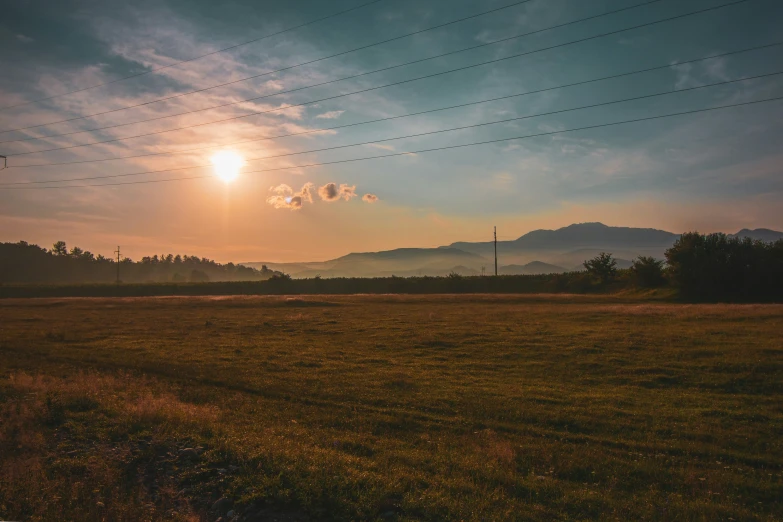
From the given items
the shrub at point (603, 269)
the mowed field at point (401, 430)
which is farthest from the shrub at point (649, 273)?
the mowed field at point (401, 430)

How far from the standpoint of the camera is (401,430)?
556 inches

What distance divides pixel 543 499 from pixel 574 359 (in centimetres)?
1591

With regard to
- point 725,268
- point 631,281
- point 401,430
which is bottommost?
point 401,430

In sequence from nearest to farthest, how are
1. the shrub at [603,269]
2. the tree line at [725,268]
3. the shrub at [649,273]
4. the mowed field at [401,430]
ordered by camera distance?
Answer: the mowed field at [401,430] → the tree line at [725,268] → the shrub at [649,273] → the shrub at [603,269]

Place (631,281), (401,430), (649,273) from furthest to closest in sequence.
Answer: (631,281) < (649,273) < (401,430)

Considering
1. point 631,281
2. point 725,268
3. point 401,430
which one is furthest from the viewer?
point 631,281

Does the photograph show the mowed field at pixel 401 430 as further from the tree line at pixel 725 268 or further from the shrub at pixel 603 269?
the shrub at pixel 603 269

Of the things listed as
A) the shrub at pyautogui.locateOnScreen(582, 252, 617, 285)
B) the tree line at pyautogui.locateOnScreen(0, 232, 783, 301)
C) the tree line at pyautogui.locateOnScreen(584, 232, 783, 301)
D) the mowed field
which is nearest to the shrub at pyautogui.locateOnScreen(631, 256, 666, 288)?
the tree line at pyautogui.locateOnScreen(0, 232, 783, 301)

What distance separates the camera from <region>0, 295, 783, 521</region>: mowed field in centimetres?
913

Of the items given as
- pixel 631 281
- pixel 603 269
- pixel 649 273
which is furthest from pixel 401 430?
pixel 603 269

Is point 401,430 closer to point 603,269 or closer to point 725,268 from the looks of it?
point 725,268

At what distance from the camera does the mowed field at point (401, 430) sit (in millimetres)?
9133

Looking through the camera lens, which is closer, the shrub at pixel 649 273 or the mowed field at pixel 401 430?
the mowed field at pixel 401 430

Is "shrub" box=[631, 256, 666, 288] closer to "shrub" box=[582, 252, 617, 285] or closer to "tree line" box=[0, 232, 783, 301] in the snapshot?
"tree line" box=[0, 232, 783, 301]
